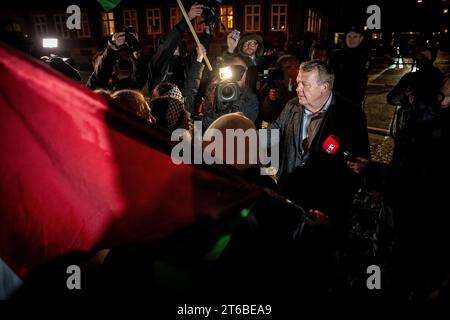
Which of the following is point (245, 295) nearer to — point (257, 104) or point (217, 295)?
point (217, 295)

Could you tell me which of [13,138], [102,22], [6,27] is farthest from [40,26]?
[13,138]

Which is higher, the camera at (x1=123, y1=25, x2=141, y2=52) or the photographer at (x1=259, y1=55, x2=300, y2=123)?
the camera at (x1=123, y1=25, x2=141, y2=52)

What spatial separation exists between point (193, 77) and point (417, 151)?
2.34m

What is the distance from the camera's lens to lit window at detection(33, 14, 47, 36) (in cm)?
2803

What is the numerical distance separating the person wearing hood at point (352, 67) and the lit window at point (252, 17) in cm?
2058

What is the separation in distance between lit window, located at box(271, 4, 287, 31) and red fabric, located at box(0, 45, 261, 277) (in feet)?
81.6

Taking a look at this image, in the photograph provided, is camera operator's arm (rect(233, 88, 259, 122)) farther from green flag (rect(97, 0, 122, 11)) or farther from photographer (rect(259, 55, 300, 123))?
green flag (rect(97, 0, 122, 11))

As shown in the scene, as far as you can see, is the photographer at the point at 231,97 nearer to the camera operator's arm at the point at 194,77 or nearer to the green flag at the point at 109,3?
the camera operator's arm at the point at 194,77

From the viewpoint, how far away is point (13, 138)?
4.34ft

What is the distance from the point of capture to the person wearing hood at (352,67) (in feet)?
15.7

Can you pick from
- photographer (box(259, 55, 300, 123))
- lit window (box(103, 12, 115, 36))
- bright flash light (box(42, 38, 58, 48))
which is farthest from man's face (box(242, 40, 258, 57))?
lit window (box(103, 12, 115, 36))

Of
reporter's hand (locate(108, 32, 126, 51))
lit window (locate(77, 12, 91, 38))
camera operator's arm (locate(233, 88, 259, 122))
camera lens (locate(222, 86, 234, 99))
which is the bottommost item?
camera operator's arm (locate(233, 88, 259, 122))

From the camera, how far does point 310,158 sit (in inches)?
119

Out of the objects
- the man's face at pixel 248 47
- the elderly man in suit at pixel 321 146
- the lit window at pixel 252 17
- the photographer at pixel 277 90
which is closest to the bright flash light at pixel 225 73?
the elderly man in suit at pixel 321 146
